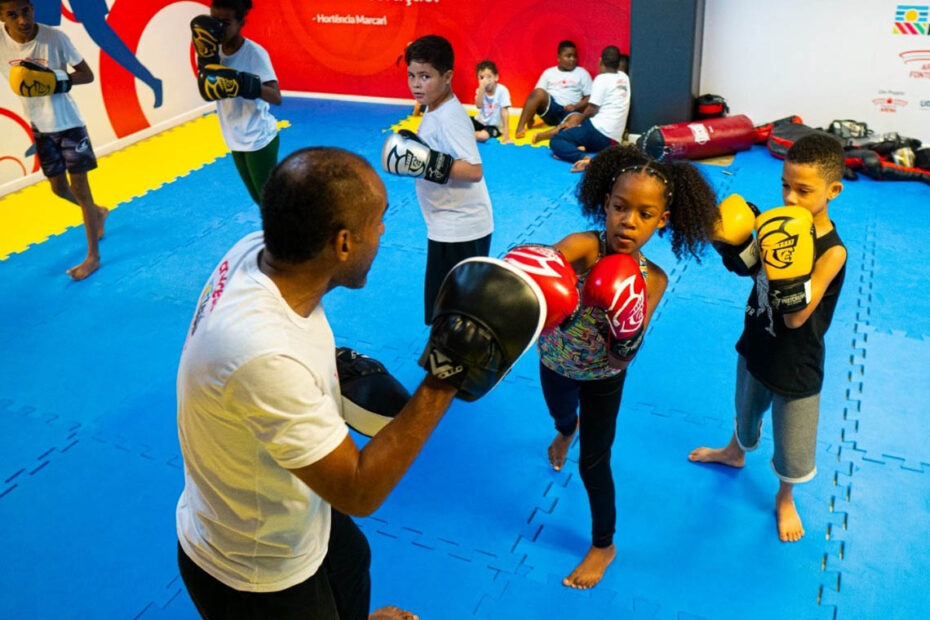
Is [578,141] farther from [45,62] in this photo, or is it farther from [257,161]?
[45,62]

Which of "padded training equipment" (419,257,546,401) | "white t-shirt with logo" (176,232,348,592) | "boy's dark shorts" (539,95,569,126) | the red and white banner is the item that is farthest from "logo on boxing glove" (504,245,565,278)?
the red and white banner

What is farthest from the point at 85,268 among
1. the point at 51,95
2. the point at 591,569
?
the point at 591,569

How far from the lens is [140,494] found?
3.13 metres

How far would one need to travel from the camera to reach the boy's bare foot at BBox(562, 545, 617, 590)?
8.58 ft

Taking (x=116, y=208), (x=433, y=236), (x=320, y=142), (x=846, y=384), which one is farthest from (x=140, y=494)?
(x=320, y=142)

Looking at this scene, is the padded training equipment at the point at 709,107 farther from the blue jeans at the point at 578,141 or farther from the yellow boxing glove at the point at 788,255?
the yellow boxing glove at the point at 788,255

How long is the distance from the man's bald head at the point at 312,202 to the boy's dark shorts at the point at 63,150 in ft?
13.0

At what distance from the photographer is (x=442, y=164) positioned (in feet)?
10.6

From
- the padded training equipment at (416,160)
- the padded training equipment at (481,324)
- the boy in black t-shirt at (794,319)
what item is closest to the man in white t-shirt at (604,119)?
the padded training equipment at (416,160)

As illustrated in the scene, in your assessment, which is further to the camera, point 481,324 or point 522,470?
point 522,470

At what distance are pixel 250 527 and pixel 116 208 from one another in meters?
5.04

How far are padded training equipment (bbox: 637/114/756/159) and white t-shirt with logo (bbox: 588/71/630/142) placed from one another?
1.10 ft

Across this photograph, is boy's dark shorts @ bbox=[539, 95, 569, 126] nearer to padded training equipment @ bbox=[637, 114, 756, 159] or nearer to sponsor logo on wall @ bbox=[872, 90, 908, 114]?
padded training equipment @ bbox=[637, 114, 756, 159]

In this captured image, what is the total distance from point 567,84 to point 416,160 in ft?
13.9
